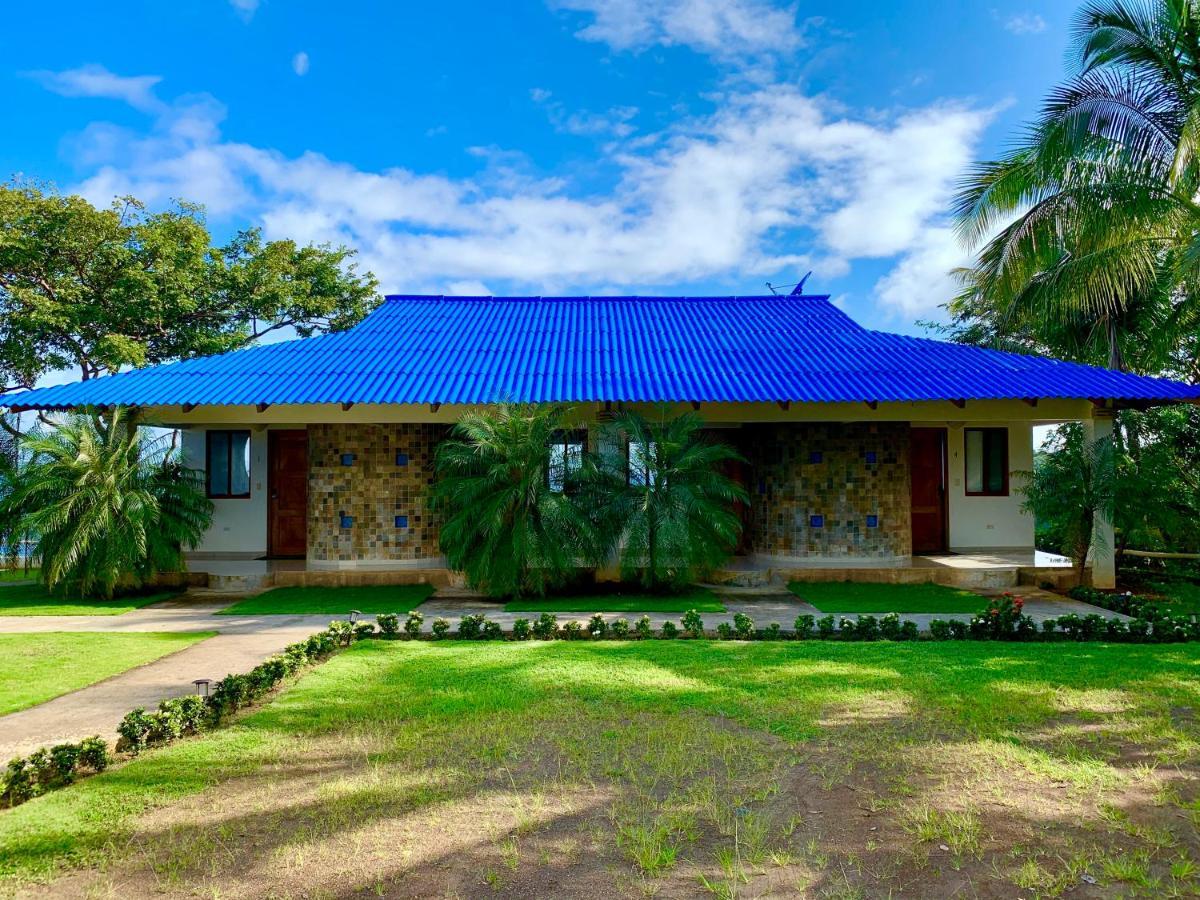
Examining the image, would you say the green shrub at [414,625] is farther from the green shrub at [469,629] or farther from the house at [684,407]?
the house at [684,407]

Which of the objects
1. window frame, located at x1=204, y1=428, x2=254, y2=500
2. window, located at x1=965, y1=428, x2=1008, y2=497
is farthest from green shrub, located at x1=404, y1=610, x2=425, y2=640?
window, located at x1=965, y1=428, x2=1008, y2=497

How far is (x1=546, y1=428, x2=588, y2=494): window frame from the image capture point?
32.1ft

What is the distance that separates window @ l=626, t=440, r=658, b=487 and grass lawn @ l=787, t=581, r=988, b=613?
2.92m

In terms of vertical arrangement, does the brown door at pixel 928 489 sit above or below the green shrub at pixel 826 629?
above

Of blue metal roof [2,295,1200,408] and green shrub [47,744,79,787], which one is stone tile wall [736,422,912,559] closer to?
blue metal roof [2,295,1200,408]

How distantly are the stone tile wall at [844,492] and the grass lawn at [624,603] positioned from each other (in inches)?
89.8

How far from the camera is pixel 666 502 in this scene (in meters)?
9.62

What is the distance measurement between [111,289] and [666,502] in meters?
16.6

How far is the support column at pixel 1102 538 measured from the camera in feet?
34.1

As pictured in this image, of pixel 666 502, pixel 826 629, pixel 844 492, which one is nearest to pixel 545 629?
pixel 666 502

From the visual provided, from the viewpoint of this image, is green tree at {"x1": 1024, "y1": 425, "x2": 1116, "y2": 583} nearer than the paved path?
No

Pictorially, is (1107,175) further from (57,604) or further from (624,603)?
(57,604)

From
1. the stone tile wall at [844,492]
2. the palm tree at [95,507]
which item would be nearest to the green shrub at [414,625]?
the palm tree at [95,507]

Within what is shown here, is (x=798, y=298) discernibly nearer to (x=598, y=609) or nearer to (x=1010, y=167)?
(x=1010, y=167)
